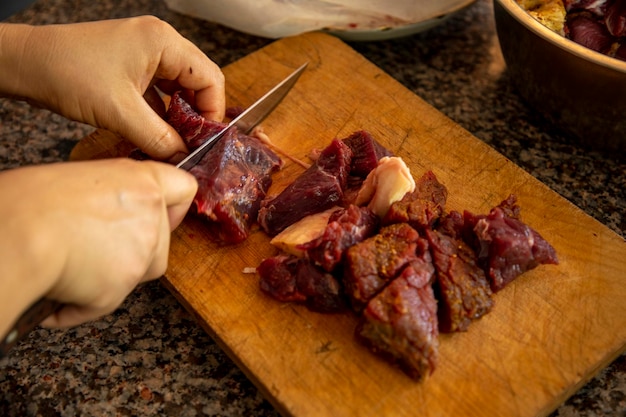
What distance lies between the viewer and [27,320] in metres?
1.79

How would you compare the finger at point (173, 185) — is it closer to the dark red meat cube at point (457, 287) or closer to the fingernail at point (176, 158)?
the fingernail at point (176, 158)

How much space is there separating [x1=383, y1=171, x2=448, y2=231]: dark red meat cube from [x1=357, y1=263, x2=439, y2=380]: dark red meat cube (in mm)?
271

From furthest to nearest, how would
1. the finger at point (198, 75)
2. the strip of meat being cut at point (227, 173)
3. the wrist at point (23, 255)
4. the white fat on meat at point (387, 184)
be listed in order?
the finger at point (198, 75) → the strip of meat being cut at point (227, 173) → the white fat on meat at point (387, 184) → the wrist at point (23, 255)

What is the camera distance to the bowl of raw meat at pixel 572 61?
103 inches

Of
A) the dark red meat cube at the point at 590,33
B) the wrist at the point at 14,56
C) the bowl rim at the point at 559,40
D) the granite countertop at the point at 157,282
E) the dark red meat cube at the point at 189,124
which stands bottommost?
the granite countertop at the point at 157,282

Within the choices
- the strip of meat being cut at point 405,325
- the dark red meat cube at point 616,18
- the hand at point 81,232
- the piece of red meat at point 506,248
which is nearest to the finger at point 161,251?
the hand at point 81,232

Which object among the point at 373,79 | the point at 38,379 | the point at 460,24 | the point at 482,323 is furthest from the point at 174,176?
the point at 460,24

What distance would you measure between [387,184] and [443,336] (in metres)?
0.64

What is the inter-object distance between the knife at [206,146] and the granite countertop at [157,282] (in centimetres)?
45

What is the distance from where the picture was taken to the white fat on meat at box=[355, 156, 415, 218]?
2.46 meters

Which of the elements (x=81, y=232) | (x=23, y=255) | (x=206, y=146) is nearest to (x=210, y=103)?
(x=206, y=146)

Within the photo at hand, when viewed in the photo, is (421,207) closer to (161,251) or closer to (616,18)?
(161,251)

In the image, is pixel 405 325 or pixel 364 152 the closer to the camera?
pixel 405 325

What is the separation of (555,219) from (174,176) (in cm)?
162
